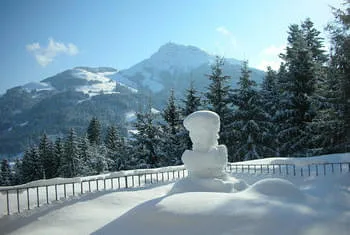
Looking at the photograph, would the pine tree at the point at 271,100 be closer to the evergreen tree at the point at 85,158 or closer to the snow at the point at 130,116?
the evergreen tree at the point at 85,158

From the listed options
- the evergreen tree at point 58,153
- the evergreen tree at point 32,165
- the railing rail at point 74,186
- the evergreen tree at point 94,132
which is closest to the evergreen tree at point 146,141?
the railing rail at point 74,186

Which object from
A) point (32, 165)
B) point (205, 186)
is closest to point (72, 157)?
point (32, 165)

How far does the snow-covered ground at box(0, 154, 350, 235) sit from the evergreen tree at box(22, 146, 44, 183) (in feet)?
122

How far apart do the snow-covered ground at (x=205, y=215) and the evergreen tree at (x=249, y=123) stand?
634 inches

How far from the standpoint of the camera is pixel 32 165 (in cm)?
4028

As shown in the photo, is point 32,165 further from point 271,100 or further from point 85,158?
point 271,100

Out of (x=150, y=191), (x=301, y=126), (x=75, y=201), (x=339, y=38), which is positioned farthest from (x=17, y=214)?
(x=301, y=126)

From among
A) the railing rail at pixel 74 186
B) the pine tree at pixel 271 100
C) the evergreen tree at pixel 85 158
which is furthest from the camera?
the evergreen tree at pixel 85 158

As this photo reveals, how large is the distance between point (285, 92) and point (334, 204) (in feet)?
59.2

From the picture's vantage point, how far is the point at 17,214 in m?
6.48

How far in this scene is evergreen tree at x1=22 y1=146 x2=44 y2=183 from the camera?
1586 inches

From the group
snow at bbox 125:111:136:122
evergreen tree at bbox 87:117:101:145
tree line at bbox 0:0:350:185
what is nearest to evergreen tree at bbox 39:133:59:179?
evergreen tree at bbox 87:117:101:145

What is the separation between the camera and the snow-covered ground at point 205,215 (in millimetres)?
4504

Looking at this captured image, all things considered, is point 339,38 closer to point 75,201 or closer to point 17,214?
point 75,201
